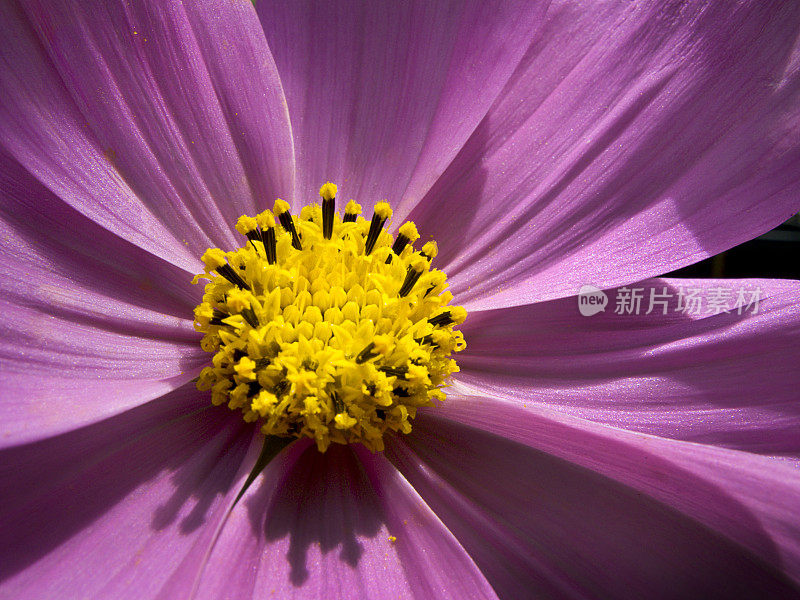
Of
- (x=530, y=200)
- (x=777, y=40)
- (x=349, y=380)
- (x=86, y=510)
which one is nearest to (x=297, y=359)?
(x=349, y=380)

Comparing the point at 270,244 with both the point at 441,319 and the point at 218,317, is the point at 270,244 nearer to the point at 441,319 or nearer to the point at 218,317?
the point at 218,317

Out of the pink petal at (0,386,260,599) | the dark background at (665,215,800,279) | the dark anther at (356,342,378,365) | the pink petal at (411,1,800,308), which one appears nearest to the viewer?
the pink petal at (0,386,260,599)

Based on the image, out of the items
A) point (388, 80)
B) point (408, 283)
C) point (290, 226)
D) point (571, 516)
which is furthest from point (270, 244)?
point (571, 516)

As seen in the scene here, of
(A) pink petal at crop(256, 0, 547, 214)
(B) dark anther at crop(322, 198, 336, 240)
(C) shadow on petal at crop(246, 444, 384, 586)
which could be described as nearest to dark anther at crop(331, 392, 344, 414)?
(C) shadow on petal at crop(246, 444, 384, 586)

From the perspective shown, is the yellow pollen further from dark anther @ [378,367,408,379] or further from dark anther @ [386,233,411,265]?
dark anther @ [378,367,408,379]

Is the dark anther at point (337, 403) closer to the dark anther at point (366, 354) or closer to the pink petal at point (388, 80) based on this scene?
the dark anther at point (366, 354)

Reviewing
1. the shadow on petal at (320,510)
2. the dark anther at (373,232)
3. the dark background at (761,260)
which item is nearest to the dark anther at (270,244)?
the dark anther at (373,232)

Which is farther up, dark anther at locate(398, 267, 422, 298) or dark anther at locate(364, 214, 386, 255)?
dark anther at locate(364, 214, 386, 255)

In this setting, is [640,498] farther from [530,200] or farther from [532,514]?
[530,200]
